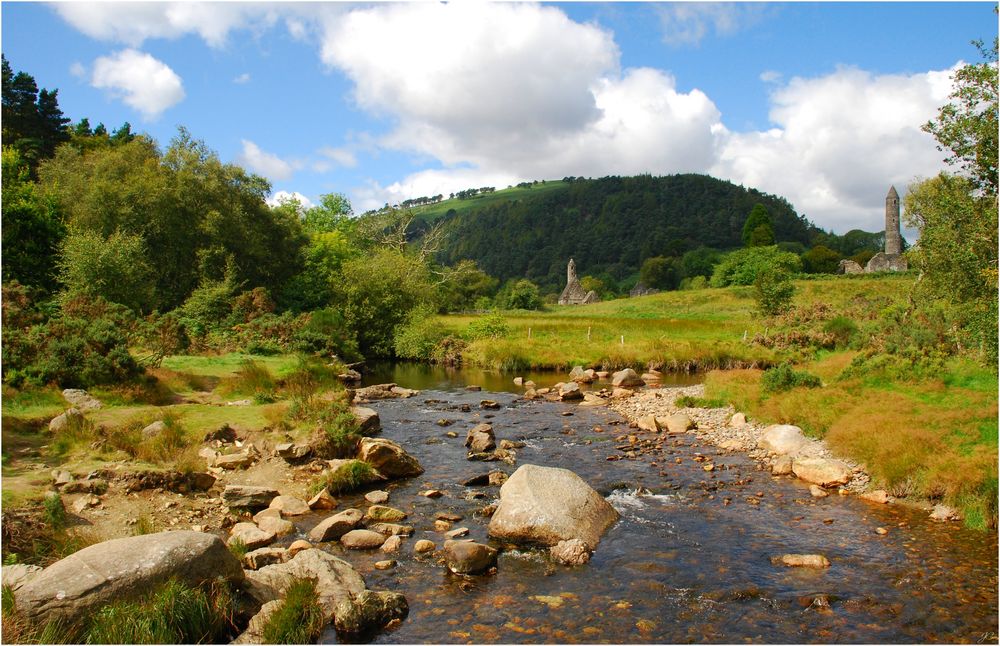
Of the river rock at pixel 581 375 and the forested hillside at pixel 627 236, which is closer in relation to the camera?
the river rock at pixel 581 375

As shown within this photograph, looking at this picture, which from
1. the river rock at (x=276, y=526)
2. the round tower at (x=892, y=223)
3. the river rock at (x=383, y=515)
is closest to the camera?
the river rock at (x=276, y=526)

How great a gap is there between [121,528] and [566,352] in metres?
34.1

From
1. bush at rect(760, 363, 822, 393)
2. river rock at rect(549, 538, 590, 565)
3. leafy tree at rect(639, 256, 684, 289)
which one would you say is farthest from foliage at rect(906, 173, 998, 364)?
leafy tree at rect(639, 256, 684, 289)

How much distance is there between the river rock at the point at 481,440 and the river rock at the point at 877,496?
10.8 metres

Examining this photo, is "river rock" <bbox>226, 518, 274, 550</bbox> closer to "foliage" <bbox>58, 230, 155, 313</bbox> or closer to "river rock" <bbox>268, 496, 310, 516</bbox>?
"river rock" <bbox>268, 496, 310, 516</bbox>

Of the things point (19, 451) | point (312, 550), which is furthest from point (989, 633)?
point (19, 451)

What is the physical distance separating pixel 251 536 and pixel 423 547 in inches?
138

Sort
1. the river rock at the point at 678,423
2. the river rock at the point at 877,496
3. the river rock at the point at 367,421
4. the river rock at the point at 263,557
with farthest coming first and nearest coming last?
the river rock at the point at 678,423
the river rock at the point at 367,421
the river rock at the point at 877,496
the river rock at the point at 263,557

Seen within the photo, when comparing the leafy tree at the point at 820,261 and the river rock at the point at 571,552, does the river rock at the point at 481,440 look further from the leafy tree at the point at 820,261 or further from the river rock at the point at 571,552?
the leafy tree at the point at 820,261

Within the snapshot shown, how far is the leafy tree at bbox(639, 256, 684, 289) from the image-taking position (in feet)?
458

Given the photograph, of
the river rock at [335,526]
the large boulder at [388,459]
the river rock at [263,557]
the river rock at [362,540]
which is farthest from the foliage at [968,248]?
the river rock at [263,557]

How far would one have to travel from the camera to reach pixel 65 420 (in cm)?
1678

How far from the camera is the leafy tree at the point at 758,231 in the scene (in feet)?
443

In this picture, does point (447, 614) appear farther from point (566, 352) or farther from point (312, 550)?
point (566, 352)
